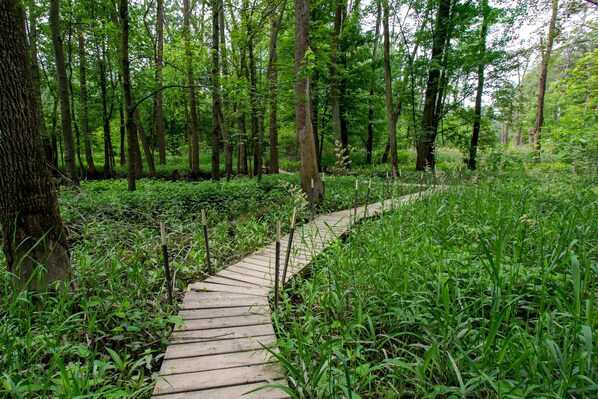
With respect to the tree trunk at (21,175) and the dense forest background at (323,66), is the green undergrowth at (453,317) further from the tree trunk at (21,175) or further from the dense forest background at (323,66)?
the dense forest background at (323,66)

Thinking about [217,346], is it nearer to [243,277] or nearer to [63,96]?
[243,277]

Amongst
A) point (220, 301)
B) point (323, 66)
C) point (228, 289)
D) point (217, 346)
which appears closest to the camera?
point (217, 346)

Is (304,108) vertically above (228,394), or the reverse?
(304,108)

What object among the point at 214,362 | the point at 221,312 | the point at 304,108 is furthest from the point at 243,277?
the point at 304,108

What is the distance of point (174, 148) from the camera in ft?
84.9

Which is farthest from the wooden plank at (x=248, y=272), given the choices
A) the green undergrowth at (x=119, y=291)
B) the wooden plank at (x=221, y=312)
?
the wooden plank at (x=221, y=312)

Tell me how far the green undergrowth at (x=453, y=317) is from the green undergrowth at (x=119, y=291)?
1009mm

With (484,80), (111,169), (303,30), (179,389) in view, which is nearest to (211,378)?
(179,389)

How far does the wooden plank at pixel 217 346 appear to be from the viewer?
2.17m

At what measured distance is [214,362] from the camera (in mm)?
2074

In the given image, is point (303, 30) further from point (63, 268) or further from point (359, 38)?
point (359, 38)

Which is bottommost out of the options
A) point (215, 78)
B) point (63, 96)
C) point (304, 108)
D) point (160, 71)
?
point (304, 108)

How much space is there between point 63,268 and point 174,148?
25.6 meters

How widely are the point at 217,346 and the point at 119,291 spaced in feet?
4.12
